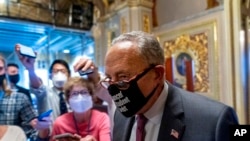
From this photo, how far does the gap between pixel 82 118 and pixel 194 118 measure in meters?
1.01

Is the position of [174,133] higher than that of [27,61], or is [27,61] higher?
[27,61]

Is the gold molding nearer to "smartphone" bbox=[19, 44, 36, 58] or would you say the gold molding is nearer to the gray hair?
"smartphone" bbox=[19, 44, 36, 58]

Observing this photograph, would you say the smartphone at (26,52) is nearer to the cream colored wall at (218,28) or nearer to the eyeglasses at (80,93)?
the eyeglasses at (80,93)

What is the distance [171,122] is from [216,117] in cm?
17

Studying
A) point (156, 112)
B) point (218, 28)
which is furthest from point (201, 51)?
point (156, 112)

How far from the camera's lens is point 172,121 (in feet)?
3.45


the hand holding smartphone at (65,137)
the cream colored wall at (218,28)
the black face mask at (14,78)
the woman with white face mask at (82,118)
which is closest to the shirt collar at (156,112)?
the hand holding smartphone at (65,137)

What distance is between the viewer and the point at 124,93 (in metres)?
1.08

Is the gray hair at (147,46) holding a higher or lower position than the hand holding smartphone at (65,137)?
higher

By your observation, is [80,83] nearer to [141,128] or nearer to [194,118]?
[141,128]

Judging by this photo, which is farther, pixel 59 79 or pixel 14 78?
pixel 14 78

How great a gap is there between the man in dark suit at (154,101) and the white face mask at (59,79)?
4.35ft

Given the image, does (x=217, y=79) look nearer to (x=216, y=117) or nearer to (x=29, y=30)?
(x=216, y=117)

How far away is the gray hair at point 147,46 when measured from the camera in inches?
40.3
